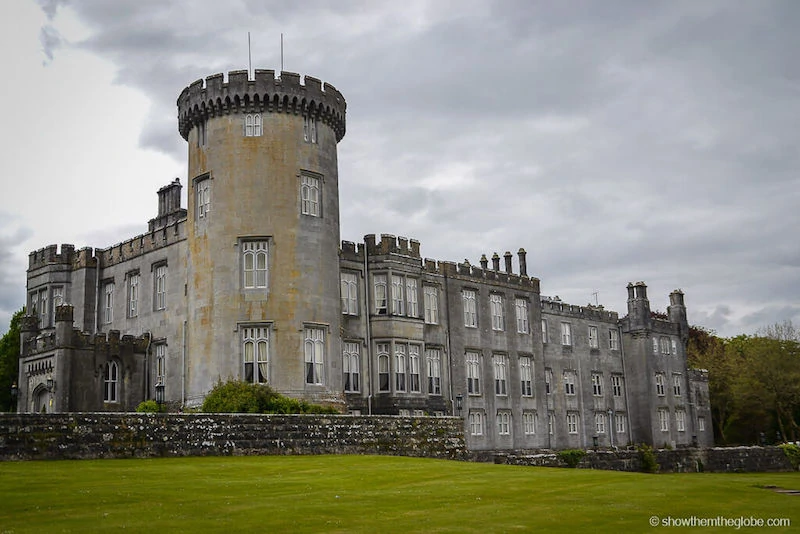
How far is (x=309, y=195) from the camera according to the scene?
44406mm

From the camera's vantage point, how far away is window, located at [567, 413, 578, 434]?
208ft

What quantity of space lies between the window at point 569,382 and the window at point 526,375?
17.2 ft

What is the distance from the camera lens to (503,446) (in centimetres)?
5659

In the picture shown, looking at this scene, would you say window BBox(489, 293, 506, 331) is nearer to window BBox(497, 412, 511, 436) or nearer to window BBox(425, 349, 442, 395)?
window BBox(497, 412, 511, 436)

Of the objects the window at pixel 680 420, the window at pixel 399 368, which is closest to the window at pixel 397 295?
the window at pixel 399 368

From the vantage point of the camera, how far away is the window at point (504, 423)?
187 feet

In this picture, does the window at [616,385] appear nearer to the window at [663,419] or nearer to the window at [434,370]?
the window at [663,419]

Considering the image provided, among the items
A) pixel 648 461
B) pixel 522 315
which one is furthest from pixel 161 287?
pixel 648 461

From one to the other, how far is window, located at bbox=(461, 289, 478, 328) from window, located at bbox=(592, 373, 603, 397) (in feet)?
49.8

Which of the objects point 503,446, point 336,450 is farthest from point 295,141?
point 503,446

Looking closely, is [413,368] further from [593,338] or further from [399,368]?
[593,338]

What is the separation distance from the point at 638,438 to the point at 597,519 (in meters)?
54.5

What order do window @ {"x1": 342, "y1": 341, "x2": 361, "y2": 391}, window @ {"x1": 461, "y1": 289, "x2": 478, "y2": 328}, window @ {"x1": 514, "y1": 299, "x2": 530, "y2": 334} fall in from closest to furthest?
window @ {"x1": 342, "y1": 341, "x2": 361, "y2": 391} < window @ {"x1": 461, "y1": 289, "x2": 478, "y2": 328} < window @ {"x1": 514, "y1": 299, "x2": 530, "y2": 334}

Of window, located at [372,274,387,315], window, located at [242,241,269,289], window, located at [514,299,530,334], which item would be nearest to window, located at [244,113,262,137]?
window, located at [242,241,269,289]
